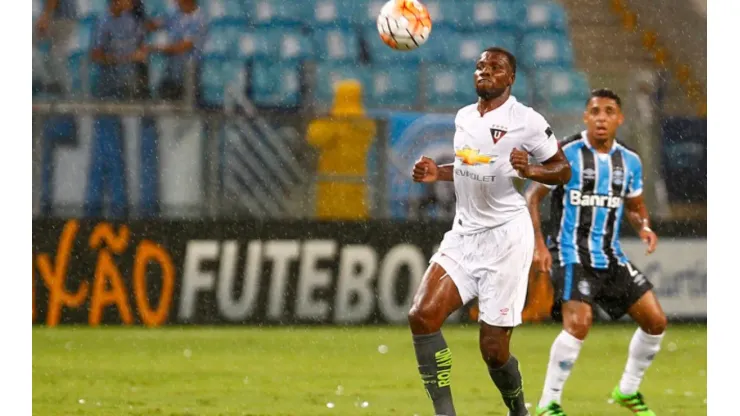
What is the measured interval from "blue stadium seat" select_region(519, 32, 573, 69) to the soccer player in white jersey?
16.6 feet

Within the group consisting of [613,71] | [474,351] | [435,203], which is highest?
[613,71]

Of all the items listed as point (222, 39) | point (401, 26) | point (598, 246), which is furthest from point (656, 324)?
point (222, 39)

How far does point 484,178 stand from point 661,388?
6.97 feet

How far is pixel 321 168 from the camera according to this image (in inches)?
327

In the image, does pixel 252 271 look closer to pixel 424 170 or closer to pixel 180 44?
pixel 180 44

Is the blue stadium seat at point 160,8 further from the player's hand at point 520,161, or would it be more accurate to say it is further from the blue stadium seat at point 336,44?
the player's hand at point 520,161

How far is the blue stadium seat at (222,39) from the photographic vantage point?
9.25 m

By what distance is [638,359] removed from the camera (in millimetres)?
5152

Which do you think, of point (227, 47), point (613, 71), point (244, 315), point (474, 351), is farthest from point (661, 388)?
point (227, 47)

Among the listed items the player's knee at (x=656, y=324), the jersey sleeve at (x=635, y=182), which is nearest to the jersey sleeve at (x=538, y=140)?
the jersey sleeve at (x=635, y=182)

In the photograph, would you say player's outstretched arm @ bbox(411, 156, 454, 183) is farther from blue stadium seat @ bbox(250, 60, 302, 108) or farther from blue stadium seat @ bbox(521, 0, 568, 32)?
blue stadium seat @ bbox(521, 0, 568, 32)

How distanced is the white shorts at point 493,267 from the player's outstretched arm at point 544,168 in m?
0.21

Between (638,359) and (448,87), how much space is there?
422cm
